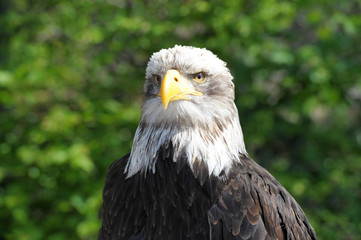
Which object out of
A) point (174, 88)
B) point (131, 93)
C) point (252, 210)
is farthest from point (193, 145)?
point (131, 93)

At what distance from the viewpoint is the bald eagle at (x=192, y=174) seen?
2.49 meters

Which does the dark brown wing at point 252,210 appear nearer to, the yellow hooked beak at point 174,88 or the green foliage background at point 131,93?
the yellow hooked beak at point 174,88

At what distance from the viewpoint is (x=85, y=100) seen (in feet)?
16.8

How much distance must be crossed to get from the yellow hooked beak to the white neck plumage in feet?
0.53

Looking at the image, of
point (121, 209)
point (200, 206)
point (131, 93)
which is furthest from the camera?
point (131, 93)

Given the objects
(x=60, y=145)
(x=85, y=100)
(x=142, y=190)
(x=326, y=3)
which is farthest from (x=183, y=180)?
(x=326, y=3)

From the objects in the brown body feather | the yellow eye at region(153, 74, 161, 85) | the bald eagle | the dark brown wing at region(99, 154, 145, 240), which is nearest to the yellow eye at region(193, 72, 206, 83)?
the bald eagle

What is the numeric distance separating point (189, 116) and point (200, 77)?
0.90 feet

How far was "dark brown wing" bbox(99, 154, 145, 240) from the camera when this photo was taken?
8.54 ft

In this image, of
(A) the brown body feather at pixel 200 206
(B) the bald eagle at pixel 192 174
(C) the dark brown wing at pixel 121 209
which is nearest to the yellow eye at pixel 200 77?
(B) the bald eagle at pixel 192 174

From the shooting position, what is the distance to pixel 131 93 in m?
5.77

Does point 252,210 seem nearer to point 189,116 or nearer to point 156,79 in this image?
point 189,116

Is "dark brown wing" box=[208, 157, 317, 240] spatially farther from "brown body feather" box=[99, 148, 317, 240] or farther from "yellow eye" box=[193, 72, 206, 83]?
"yellow eye" box=[193, 72, 206, 83]

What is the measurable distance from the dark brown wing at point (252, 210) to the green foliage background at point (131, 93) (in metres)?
2.13
